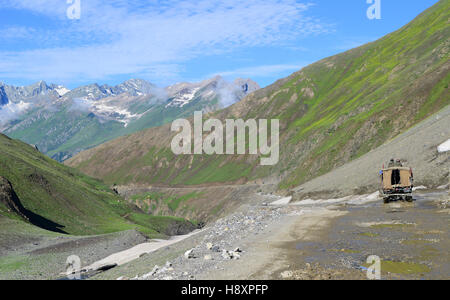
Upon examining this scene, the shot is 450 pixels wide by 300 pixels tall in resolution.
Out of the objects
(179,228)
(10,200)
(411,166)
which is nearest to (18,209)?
(10,200)

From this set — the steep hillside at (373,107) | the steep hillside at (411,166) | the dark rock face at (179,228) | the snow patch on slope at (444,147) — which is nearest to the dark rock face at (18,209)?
the dark rock face at (179,228)

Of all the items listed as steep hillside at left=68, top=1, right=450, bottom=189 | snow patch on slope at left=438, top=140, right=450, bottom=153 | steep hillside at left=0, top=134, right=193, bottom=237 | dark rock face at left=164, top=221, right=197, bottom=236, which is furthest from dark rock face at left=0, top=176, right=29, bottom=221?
steep hillside at left=68, top=1, right=450, bottom=189

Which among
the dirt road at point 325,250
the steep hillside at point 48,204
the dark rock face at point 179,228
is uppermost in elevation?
the dirt road at point 325,250

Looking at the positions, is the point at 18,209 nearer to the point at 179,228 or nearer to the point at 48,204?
the point at 48,204

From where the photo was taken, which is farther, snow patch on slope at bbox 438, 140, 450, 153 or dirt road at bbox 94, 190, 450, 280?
snow patch on slope at bbox 438, 140, 450, 153

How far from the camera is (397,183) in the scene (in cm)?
4866

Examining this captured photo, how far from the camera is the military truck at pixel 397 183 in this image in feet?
155

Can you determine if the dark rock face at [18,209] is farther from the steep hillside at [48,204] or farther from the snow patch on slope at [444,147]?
the snow patch on slope at [444,147]

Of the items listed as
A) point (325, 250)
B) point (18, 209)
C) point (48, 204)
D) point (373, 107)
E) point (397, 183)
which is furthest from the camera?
point (373, 107)

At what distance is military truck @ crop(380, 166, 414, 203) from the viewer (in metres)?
47.4

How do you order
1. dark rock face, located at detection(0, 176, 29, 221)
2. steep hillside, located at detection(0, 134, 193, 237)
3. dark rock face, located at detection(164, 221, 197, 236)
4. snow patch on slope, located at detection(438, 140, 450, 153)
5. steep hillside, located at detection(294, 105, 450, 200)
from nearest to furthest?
steep hillside, located at detection(294, 105, 450, 200)
snow patch on slope, located at detection(438, 140, 450, 153)
dark rock face, located at detection(0, 176, 29, 221)
steep hillside, located at detection(0, 134, 193, 237)
dark rock face, located at detection(164, 221, 197, 236)

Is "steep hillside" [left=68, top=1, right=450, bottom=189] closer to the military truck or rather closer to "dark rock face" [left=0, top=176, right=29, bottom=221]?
the military truck
